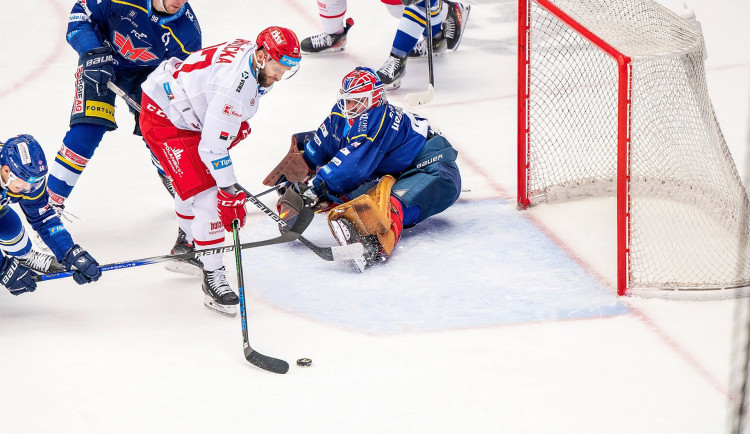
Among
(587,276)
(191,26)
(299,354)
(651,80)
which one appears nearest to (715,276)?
(587,276)

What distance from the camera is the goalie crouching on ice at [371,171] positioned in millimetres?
3736

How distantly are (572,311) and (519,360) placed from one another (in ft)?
1.23

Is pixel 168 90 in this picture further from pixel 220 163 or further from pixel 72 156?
pixel 72 156

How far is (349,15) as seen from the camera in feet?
21.8

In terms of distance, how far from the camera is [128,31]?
3.79 meters

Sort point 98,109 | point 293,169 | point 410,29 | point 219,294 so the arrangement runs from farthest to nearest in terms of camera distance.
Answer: point 410,29 < point 293,169 < point 98,109 < point 219,294

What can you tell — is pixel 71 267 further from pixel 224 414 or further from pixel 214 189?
pixel 224 414

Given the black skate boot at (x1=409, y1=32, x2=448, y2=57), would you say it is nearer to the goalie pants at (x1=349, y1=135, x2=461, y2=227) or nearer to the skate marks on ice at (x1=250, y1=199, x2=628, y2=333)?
the goalie pants at (x1=349, y1=135, x2=461, y2=227)

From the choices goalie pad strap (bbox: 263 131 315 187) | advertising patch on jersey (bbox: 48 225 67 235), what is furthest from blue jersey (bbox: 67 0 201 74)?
advertising patch on jersey (bbox: 48 225 67 235)

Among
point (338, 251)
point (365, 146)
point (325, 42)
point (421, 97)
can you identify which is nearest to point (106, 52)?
point (365, 146)

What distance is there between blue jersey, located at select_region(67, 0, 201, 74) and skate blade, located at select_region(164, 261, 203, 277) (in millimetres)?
803

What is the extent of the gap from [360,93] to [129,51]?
35.0 inches

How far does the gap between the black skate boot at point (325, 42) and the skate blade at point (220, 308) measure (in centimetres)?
288

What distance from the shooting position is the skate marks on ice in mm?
3387
